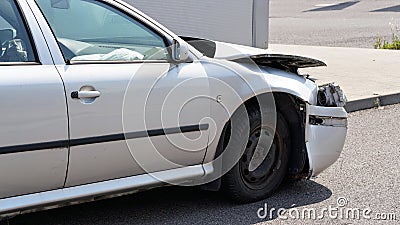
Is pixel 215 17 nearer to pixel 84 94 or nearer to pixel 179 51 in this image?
pixel 179 51

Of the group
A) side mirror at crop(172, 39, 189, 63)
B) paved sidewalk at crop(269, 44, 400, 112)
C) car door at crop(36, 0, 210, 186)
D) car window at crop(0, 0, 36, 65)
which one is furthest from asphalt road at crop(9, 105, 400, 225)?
paved sidewalk at crop(269, 44, 400, 112)

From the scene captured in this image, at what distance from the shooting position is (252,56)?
199 inches

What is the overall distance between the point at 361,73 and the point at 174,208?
22.5 ft

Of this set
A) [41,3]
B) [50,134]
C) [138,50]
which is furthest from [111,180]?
[41,3]

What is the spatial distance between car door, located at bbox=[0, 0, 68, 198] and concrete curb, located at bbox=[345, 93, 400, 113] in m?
5.28

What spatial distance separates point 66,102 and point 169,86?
2.52 feet

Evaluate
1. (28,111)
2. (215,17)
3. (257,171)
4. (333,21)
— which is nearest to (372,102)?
(215,17)

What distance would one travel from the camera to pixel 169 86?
178 inches

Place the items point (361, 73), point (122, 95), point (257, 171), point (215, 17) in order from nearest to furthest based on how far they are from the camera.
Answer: point (122, 95) → point (257, 171) → point (215, 17) → point (361, 73)

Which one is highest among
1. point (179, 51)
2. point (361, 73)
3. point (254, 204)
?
point (179, 51)

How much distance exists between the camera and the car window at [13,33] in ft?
13.6

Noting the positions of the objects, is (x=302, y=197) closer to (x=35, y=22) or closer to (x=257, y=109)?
(x=257, y=109)

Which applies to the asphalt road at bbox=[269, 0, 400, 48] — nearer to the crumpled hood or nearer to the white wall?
the white wall

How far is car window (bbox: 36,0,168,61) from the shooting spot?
4348 mm
